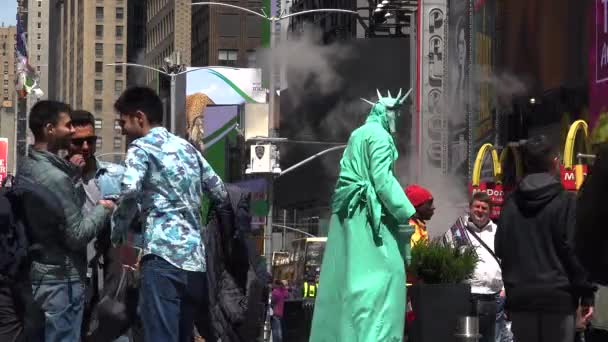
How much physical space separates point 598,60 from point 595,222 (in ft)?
63.4

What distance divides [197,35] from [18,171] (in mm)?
117895

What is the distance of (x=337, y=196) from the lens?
9461 millimetres

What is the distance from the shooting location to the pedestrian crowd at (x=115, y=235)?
779 centimetres

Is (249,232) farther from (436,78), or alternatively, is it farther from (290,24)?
(290,24)

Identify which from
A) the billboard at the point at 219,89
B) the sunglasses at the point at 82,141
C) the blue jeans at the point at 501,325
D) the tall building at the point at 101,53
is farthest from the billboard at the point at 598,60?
the tall building at the point at 101,53

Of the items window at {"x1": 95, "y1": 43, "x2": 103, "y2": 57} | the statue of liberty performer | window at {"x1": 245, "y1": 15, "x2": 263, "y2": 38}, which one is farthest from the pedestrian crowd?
window at {"x1": 95, "y1": 43, "x2": 103, "y2": 57}

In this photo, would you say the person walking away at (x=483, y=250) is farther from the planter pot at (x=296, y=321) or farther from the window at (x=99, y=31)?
the window at (x=99, y=31)

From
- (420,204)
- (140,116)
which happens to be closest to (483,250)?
(420,204)

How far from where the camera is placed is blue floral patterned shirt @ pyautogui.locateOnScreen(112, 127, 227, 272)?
7758 millimetres

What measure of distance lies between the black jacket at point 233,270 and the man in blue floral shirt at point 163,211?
144cm

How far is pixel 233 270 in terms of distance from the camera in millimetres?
9656

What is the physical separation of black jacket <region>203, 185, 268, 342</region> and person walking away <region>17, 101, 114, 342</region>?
136cm

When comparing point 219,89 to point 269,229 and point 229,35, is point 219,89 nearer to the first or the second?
point 229,35

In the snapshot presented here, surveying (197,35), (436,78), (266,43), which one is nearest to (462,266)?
(436,78)
